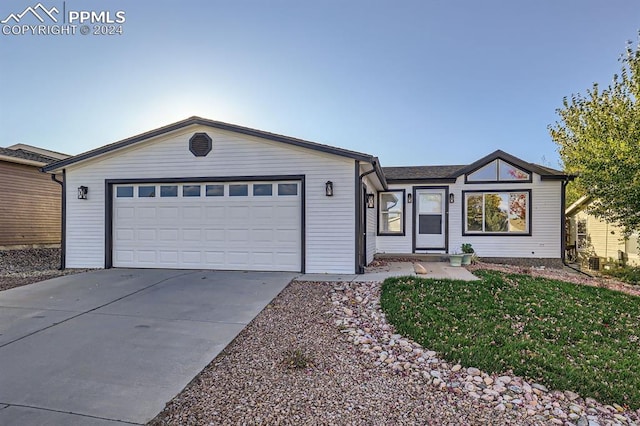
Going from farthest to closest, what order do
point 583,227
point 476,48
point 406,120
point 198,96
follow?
1. point 583,227
2. point 406,120
3. point 476,48
4. point 198,96

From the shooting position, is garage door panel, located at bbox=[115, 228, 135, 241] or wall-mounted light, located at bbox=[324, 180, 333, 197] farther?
garage door panel, located at bbox=[115, 228, 135, 241]

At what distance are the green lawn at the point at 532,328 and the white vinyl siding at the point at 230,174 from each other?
74.0 inches

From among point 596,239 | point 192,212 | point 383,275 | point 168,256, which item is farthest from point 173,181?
point 596,239

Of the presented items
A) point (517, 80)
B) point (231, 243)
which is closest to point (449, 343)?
point (231, 243)

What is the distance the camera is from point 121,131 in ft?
39.1

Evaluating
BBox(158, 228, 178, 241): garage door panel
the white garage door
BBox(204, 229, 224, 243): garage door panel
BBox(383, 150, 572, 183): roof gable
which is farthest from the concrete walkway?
BBox(383, 150, 572, 183): roof gable

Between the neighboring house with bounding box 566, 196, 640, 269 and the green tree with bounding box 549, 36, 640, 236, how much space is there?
1.94m

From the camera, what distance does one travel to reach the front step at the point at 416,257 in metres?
11.8

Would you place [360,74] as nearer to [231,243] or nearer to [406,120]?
[406,120]

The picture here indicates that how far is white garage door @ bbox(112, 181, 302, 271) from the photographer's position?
8.57m

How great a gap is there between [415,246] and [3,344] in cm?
1116

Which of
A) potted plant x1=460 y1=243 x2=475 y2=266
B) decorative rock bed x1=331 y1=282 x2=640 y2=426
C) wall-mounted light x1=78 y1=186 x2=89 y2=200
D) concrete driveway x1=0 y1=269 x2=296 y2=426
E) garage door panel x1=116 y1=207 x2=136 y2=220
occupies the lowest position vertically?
decorative rock bed x1=331 y1=282 x2=640 y2=426

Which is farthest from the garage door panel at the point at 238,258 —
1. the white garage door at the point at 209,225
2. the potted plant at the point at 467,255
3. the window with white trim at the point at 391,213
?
the potted plant at the point at 467,255

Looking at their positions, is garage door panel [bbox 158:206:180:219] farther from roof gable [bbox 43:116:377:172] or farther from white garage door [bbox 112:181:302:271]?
roof gable [bbox 43:116:377:172]
